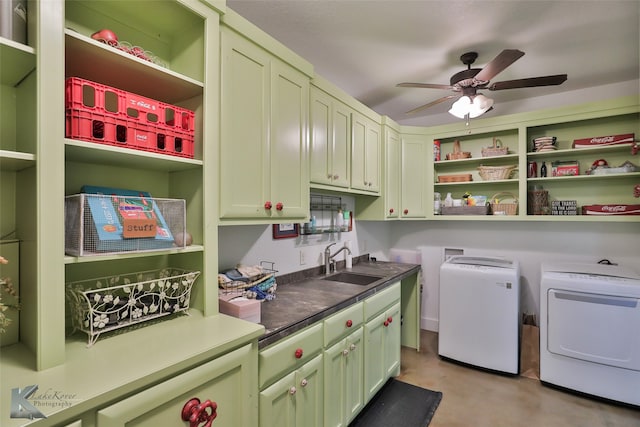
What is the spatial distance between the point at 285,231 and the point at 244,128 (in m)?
1.05

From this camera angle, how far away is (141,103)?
1212 millimetres

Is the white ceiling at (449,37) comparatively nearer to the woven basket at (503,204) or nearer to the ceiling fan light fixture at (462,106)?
the ceiling fan light fixture at (462,106)

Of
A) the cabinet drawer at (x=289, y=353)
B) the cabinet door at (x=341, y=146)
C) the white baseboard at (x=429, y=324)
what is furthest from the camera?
the white baseboard at (x=429, y=324)

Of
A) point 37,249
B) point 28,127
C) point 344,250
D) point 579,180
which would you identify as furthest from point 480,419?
point 28,127

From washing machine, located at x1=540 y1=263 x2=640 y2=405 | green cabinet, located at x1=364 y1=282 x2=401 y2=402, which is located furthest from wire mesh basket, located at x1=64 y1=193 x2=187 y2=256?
washing machine, located at x1=540 y1=263 x2=640 y2=405

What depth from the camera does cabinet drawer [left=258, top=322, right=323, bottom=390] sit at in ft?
4.43

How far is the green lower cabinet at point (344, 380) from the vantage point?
1783 mm

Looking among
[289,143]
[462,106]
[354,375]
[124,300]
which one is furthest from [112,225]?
[462,106]

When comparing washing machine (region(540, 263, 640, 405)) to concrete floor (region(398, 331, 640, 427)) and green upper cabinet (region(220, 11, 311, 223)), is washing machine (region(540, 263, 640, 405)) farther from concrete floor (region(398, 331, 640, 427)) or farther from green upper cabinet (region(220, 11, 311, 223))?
green upper cabinet (region(220, 11, 311, 223))

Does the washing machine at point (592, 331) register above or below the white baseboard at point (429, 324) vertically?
above

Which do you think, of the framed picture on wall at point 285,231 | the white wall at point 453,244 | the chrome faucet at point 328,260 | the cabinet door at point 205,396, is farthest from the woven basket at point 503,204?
the cabinet door at point 205,396

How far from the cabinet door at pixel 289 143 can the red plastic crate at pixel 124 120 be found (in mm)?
492

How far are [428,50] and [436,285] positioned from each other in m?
2.61

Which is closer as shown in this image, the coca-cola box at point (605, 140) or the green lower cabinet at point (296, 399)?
the green lower cabinet at point (296, 399)
